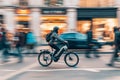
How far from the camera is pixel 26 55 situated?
20359 mm

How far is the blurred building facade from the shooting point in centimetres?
3073

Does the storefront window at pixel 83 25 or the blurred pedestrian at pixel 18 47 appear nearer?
the blurred pedestrian at pixel 18 47

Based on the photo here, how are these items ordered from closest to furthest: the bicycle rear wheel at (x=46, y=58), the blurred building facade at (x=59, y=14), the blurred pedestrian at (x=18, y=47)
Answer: the bicycle rear wheel at (x=46, y=58) < the blurred pedestrian at (x=18, y=47) < the blurred building facade at (x=59, y=14)

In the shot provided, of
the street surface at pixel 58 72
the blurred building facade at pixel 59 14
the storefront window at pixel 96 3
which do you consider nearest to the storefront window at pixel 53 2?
the blurred building facade at pixel 59 14

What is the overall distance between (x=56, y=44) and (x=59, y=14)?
54.1 ft

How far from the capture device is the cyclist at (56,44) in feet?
47.3

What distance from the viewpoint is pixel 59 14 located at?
102 feet

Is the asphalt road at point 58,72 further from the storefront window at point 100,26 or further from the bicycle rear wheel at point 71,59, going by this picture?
the storefront window at point 100,26

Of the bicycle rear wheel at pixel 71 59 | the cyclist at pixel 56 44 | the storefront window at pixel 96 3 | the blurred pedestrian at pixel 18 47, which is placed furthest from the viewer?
the storefront window at pixel 96 3

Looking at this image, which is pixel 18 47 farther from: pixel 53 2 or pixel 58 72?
pixel 53 2

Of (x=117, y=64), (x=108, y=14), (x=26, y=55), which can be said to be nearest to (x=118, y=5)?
(x=108, y=14)

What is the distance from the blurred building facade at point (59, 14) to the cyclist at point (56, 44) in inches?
632

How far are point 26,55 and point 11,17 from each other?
10896 millimetres

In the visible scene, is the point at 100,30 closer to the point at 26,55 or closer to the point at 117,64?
the point at 26,55
